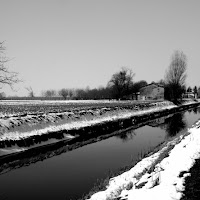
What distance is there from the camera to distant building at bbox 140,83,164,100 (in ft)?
346

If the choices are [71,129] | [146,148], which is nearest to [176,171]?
[146,148]

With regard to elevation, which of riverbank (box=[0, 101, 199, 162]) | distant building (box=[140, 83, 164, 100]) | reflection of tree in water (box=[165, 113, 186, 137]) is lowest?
reflection of tree in water (box=[165, 113, 186, 137])

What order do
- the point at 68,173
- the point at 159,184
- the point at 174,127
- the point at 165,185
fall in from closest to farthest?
the point at 165,185, the point at 159,184, the point at 68,173, the point at 174,127

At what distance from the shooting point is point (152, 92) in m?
109

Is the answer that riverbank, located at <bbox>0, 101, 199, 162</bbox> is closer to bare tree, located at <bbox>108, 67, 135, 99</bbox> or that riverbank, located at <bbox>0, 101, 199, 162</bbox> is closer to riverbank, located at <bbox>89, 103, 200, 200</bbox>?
riverbank, located at <bbox>89, 103, 200, 200</bbox>

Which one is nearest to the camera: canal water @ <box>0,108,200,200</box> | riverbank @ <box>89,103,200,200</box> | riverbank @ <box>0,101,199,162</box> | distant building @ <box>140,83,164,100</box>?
riverbank @ <box>89,103,200,200</box>

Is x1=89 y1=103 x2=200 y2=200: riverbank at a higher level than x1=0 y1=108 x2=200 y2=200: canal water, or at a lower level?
higher

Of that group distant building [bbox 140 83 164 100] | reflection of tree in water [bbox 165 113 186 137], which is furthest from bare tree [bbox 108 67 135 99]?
reflection of tree in water [bbox 165 113 186 137]

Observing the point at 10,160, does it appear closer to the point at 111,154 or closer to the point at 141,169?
the point at 111,154

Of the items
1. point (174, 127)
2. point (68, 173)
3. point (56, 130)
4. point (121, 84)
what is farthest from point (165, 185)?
point (121, 84)

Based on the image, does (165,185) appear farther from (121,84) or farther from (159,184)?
(121,84)

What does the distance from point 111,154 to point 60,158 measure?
301cm

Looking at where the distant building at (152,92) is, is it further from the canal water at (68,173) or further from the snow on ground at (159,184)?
the snow on ground at (159,184)

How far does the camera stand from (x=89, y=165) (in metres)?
12.7
